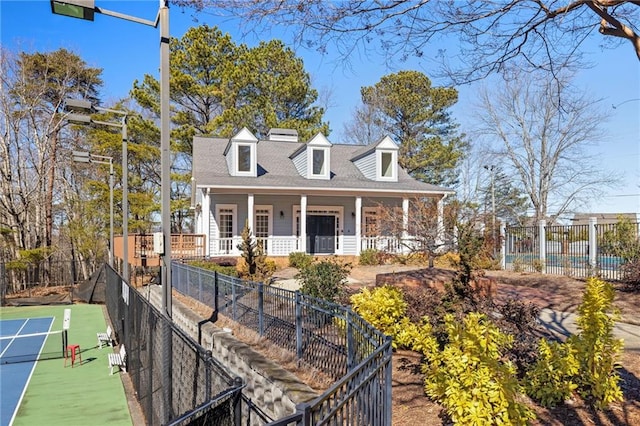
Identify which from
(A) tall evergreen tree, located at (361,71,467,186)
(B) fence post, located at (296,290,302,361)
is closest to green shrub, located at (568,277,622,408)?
(B) fence post, located at (296,290,302,361)

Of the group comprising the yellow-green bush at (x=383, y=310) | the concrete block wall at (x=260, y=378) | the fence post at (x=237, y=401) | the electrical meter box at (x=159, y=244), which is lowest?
the concrete block wall at (x=260, y=378)

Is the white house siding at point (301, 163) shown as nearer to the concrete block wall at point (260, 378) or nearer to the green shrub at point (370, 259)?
the green shrub at point (370, 259)

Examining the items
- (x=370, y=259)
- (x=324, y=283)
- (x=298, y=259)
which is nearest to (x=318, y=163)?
(x=298, y=259)

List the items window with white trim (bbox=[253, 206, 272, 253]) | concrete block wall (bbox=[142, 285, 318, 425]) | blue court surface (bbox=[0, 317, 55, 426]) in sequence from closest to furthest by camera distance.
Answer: concrete block wall (bbox=[142, 285, 318, 425]) < blue court surface (bbox=[0, 317, 55, 426]) < window with white trim (bbox=[253, 206, 272, 253])

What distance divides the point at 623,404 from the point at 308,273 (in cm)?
596

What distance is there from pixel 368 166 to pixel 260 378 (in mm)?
19134

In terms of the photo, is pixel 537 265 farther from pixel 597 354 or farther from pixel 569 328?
pixel 597 354

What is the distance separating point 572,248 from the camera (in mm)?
15344

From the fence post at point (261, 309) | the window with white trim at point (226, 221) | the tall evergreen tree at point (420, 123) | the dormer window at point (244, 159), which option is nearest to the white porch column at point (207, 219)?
the window with white trim at point (226, 221)

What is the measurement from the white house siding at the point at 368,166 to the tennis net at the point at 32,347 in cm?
1569

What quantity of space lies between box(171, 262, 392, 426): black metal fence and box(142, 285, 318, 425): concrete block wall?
55 cm

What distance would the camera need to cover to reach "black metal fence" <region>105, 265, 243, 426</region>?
8.52ft

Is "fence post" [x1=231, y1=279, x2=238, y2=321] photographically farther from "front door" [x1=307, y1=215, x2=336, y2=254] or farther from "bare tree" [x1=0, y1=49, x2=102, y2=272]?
"bare tree" [x1=0, y1=49, x2=102, y2=272]

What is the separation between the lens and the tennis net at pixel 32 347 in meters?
12.2
